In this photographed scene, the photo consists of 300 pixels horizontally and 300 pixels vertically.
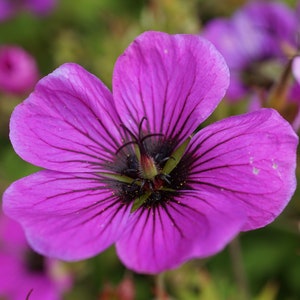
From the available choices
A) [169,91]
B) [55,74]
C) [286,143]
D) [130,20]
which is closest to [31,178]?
[55,74]

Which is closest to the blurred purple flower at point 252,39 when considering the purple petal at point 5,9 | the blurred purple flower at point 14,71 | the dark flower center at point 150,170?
the blurred purple flower at point 14,71

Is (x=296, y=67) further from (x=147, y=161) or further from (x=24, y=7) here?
(x=24, y=7)

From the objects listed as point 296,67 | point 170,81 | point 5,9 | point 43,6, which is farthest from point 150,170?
point 5,9

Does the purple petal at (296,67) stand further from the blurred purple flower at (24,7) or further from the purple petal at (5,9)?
the purple petal at (5,9)

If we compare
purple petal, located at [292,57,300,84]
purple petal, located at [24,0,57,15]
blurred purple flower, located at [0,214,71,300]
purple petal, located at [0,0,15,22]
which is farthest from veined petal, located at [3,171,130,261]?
purple petal, located at [0,0,15,22]

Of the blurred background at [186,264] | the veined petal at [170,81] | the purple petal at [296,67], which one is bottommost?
the blurred background at [186,264]

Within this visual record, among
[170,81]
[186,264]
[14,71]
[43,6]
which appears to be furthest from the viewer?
[43,6]
